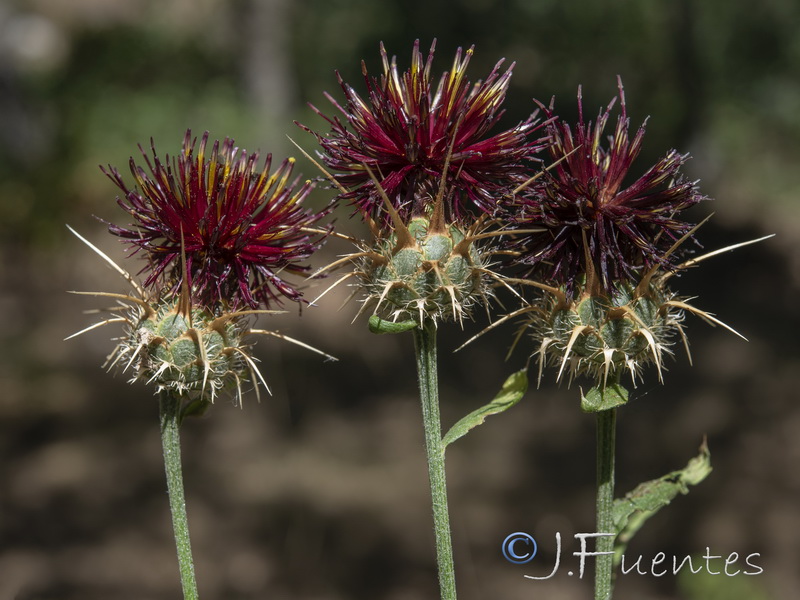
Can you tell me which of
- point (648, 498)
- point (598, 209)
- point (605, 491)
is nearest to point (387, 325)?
point (598, 209)

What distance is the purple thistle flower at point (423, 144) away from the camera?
9.14ft

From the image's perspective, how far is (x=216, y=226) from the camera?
9.43 ft

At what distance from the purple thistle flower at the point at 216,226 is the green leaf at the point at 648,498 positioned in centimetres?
145

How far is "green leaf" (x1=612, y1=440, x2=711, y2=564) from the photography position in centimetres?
314

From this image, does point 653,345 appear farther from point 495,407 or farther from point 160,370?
point 160,370

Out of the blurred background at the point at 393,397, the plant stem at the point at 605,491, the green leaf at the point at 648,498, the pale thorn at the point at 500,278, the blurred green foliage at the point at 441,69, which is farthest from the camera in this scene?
the blurred green foliage at the point at 441,69

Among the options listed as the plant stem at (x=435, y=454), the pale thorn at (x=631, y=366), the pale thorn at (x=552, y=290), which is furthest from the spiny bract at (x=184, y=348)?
the pale thorn at (x=631, y=366)

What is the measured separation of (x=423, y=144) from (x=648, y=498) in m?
1.59

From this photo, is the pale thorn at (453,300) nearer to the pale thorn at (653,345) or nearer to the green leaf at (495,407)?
the green leaf at (495,407)

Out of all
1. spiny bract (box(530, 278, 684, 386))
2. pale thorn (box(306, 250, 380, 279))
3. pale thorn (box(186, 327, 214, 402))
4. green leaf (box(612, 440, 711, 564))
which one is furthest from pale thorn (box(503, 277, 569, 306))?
pale thorn (box(186, 327, 214, 402))

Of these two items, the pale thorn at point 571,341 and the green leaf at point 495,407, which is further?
the green leaf at point 495,407

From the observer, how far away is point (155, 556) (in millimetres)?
9227

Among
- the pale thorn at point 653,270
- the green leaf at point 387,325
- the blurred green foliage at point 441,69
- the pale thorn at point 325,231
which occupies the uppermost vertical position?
the blurred green foliage at point 441,69

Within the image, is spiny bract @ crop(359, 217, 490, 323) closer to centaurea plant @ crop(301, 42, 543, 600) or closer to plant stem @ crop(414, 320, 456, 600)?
centaurea plant @ crop(301, 42, 543, 600)
